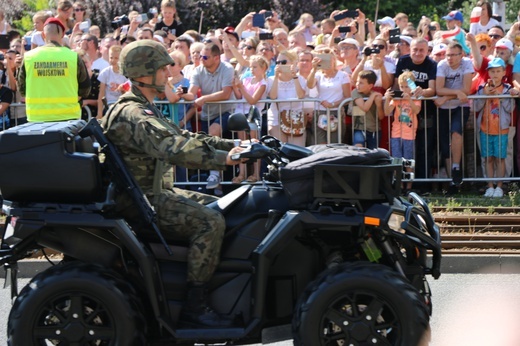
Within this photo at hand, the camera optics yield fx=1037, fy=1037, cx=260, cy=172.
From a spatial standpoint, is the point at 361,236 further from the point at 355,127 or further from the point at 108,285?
the point at 355,127

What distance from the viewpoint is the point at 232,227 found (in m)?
6.14

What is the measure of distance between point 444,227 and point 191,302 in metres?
4.74

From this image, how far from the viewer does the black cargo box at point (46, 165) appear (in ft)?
19.1

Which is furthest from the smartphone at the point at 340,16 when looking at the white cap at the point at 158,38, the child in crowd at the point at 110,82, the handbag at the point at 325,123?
the child in crowd at the point at 110,82

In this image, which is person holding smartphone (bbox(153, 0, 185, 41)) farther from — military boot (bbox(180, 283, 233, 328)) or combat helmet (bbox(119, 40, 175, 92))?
military boot (bbox(180, 283, 233, 328))

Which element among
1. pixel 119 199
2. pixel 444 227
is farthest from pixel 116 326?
pixel 444 227

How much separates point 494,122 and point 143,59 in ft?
20.7

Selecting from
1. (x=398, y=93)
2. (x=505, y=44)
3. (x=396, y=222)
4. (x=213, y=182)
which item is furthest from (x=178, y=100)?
(x=396, y=222)

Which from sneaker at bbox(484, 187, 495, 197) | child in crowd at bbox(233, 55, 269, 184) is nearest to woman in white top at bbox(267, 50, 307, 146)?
child in crowd at bbox(233, 55, 269, 184)

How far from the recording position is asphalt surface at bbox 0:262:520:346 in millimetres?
7145

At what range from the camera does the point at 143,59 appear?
6195 millimetres

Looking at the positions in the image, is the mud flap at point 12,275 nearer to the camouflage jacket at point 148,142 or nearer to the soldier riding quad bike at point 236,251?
the soldier riding quad bike at point 236,251

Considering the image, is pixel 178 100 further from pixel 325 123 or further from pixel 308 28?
pixel 308 28

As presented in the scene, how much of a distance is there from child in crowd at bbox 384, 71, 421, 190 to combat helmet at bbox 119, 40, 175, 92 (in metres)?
5.75
